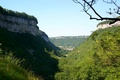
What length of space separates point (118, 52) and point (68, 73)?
8451cm

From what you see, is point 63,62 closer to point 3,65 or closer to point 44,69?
point 44,69

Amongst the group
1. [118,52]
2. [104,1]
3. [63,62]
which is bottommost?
[63,62]

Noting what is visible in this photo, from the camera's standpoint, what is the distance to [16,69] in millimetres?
9055

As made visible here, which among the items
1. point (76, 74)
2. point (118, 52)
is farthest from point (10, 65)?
point (76, 74)

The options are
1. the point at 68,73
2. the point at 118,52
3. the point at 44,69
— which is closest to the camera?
the point at 118,52

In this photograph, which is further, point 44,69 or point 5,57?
point 44,69

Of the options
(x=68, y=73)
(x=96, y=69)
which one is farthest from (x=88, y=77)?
(x=68, y=73)

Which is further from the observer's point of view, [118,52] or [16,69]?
[118,52]

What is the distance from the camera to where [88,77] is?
92.7 meters

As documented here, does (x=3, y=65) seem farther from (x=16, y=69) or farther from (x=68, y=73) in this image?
(x=68, y=73)

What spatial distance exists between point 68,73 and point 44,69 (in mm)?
24432

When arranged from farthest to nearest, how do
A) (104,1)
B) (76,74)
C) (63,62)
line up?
(63,62) → (76,74) → (104,1)

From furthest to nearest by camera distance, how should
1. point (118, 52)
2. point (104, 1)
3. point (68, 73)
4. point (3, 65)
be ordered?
point (68, 73) → point (118, 52) → point (3, 65) → point (104, 1)

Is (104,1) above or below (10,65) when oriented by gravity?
above
